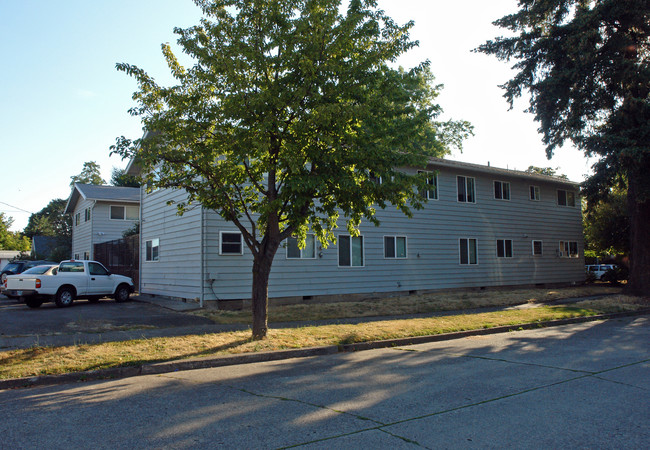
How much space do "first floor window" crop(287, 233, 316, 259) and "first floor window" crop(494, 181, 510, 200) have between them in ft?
39.4

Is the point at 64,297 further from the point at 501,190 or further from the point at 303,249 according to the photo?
the point at 501,190

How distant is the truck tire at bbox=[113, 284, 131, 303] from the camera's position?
20164 mm

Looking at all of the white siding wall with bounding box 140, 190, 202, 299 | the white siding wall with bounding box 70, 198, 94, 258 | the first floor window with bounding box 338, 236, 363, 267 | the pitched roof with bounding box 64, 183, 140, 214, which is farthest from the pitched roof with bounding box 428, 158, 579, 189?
the white siding wall with bounding box 70, 198, 94, 258

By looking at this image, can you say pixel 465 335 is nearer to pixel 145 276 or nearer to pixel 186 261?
pixel 186 261

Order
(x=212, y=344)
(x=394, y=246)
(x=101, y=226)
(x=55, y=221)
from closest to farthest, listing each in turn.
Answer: (x=212, y=344) < (x=394, y=246) < (x=101, y=226) < (x=55, y=221)

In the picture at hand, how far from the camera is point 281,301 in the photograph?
60.6 ft

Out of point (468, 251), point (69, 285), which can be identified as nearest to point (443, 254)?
point (468, 251)

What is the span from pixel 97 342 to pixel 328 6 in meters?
8.56

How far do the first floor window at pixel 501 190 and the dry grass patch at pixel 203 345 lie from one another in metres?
13.0

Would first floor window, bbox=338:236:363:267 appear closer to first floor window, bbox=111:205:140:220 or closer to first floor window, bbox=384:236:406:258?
first floor window, bbox=384:236:406:258

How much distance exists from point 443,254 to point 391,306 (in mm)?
6857

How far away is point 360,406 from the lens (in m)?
5.94

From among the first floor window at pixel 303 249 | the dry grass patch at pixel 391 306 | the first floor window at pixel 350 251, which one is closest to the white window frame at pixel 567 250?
the dry grass patch at pixel 391 306

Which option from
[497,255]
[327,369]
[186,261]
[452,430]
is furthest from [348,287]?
[452,430]
